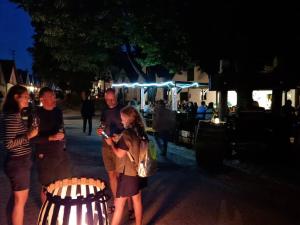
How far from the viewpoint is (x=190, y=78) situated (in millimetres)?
30703

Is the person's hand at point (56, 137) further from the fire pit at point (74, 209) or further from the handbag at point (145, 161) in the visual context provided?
the fire pit at point (74, 209)

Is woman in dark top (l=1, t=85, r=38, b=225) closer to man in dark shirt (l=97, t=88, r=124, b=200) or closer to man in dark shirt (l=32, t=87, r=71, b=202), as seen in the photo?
man in dark shirt (l=32, t=87, r=71, b=202)

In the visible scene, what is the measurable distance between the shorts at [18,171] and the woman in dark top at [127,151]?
1.02m

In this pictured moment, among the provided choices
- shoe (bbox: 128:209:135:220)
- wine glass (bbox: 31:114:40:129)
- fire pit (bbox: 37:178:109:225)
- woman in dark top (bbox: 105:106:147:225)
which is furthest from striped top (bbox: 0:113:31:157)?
shoe (bbox: 128:209:135:220)

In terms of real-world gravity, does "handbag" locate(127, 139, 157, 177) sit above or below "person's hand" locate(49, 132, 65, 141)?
below

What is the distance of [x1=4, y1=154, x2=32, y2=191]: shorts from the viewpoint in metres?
4.48

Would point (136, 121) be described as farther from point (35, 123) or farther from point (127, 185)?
point (35, 123)

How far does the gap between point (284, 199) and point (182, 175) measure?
2.47m

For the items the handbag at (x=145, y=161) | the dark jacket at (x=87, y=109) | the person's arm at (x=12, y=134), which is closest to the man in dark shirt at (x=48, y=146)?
the person's arm at (x=12, y=134)

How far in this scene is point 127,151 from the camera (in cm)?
456

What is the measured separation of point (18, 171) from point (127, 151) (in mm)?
1297

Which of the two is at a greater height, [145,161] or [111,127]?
[111,127]

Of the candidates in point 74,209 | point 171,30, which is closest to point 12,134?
point 74,209

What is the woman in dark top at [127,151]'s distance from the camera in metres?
4.55
